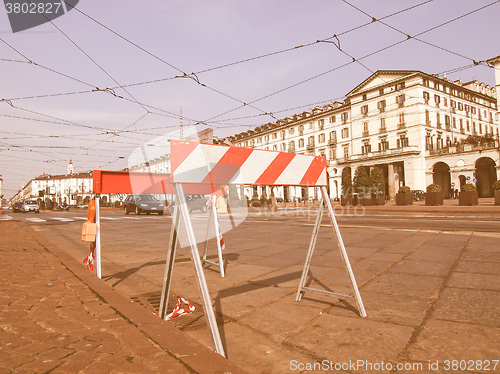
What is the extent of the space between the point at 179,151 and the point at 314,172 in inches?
58.3

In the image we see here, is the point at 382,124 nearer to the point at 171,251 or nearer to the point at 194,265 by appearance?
the point at 171,251

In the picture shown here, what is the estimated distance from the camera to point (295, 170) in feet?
10.1

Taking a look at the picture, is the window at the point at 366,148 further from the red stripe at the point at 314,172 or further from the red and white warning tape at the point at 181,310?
the red and white warning tape at the point at 181,310

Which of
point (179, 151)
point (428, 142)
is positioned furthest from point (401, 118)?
point (179, 151)

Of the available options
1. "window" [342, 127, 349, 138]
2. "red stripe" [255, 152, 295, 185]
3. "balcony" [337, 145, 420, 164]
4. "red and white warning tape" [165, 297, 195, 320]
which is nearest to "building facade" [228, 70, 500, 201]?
"window" [342, 127, 349, 138]

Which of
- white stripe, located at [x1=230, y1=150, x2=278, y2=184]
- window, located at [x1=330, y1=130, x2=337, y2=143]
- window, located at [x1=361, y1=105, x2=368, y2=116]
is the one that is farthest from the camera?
window, located at [x1=330, y1=130, x2=337, y2=143]

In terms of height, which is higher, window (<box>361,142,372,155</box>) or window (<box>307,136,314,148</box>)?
window (<box>307,136,314,148</box>)

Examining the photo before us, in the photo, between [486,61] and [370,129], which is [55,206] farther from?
[486,61]

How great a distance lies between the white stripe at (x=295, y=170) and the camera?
116 inches

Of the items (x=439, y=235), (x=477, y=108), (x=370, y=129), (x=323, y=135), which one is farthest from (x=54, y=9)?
→ (x=477, y=108)

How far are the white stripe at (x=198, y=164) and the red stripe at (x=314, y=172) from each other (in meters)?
0.97

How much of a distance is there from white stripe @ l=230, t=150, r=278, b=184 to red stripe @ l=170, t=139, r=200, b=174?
1.44 feet

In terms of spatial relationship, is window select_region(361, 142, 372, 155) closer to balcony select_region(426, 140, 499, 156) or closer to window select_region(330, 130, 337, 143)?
window select_region(330, 130, 337, 143)

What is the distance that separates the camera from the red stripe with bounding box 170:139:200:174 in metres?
2.23
